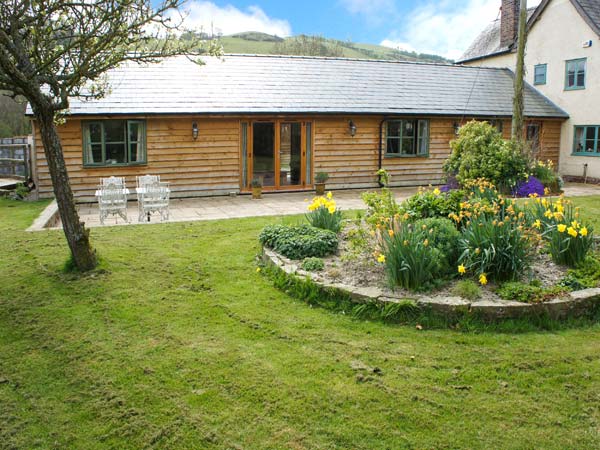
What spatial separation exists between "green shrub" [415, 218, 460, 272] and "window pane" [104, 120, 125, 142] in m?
10.5

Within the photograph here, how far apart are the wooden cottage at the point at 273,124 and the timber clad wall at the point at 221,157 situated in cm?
3

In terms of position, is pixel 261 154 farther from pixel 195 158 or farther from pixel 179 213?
pixel 179 213

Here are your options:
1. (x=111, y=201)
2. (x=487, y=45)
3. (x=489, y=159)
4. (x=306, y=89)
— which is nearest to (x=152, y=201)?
(x=111, y=201)

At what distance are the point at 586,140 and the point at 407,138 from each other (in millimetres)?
6908

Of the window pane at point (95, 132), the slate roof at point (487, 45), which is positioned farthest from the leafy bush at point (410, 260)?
the slate roof at point (487, 45)

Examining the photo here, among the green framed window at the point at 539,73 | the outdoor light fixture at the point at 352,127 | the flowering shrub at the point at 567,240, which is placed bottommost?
the flowering shrub at the point at 567,240

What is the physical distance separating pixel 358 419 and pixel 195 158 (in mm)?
12453

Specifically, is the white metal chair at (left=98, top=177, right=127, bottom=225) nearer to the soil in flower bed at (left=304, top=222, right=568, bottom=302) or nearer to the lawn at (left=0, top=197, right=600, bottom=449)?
the lawn at (left=0, top=197, right=600, bottom=449)

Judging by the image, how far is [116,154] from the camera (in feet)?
47.8

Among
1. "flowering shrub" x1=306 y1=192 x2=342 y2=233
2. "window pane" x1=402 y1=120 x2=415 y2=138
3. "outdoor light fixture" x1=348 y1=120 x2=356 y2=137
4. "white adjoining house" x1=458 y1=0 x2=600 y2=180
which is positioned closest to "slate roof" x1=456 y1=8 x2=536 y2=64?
"white adjoining house" x1=458 y1=0 x2=600 y2=180

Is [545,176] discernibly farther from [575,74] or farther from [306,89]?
[306,89]

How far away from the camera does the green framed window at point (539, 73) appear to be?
833 inches

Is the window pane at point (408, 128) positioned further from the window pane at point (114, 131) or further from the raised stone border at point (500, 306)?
the raised stone border at point (500, 306)

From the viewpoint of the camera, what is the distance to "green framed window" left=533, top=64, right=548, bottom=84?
2116 centimetres
